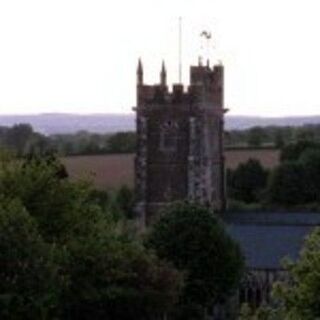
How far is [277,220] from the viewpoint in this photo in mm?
75625

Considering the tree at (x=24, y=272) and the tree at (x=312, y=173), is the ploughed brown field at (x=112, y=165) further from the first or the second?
the tree at (x=24, y=272)

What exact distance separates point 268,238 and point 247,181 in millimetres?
43062

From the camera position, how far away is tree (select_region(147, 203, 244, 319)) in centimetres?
5778

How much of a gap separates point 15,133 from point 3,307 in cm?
13739

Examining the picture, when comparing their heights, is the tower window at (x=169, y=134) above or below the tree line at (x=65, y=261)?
above

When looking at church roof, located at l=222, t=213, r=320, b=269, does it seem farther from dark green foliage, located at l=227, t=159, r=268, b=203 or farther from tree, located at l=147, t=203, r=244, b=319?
dark green foliage, located at l=227, t=159, r=268, b=203

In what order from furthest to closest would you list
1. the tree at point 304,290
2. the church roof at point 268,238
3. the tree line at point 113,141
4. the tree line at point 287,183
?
the tree line at point 113,141, the tree line at point 287,183, the church roof at point 268,238, the tree at point 304,290

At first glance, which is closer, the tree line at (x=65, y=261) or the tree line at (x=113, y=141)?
the tree line at (x=65, y=261)

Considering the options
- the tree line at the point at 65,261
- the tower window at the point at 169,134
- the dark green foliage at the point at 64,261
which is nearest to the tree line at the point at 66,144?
the tower window at the point at 169,134

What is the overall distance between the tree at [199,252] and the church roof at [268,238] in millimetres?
8253

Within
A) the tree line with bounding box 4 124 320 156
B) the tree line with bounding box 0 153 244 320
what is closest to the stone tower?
the tree line with bounding box 0 153 244 320

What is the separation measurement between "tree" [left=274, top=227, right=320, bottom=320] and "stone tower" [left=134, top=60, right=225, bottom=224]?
38.0 m

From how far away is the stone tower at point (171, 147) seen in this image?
72.3 metres

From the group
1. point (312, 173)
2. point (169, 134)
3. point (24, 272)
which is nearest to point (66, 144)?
point (312, 173)
